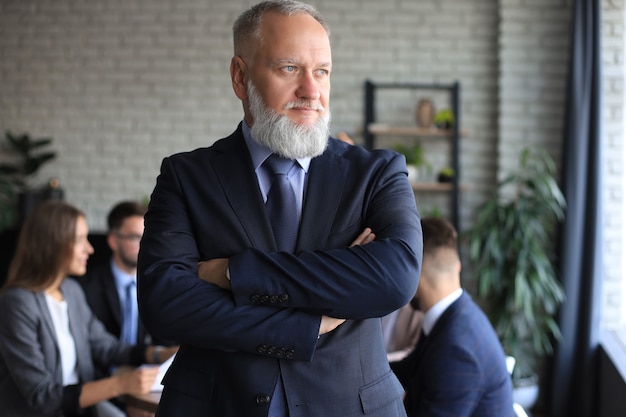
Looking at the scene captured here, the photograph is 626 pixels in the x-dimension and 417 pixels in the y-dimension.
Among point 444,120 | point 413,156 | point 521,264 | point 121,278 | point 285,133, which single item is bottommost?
point 521,264

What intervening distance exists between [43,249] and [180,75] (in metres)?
3.34

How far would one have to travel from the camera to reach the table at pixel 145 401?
2.73 meters

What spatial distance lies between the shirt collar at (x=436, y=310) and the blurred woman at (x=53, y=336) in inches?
38.9

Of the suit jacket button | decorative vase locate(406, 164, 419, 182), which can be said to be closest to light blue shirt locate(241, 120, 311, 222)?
the suit jacket button

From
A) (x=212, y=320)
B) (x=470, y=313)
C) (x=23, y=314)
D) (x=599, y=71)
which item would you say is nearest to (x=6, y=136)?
(x=23, y=314)

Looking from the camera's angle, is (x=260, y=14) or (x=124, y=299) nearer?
(x=260, y=14)

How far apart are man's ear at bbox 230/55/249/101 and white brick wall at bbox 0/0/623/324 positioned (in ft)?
Result: 13.5

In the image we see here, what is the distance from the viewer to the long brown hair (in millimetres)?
2965

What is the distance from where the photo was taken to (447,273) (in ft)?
8.71

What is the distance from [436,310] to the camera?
8.50 feet

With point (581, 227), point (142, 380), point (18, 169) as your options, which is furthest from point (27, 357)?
point (18, 169)

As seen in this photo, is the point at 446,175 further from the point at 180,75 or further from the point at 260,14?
the point at 260,14

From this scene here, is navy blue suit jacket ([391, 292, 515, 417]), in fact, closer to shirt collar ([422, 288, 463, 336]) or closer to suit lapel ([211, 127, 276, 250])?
shirt collar ([422, 288, 463, 336])

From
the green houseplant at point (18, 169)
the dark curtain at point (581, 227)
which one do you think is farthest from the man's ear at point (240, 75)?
the green houseplant at point (18, 169)
